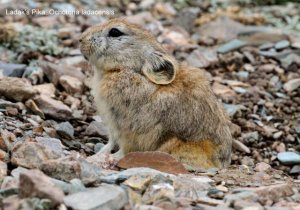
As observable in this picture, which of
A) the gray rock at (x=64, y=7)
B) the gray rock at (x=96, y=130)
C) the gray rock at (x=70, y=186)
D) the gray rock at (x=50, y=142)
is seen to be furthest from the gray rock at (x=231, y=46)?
the gray rock at (x=70, y=186)

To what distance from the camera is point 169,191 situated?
572 cm

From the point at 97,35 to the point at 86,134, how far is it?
1273 millimetres

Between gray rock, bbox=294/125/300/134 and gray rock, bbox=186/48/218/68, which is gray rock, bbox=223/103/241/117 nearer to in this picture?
gray rock, bbox=294/125/300/134

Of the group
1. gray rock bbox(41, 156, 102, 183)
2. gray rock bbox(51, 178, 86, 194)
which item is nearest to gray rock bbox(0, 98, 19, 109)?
gray rock bbox(41, 156, 102, 183)

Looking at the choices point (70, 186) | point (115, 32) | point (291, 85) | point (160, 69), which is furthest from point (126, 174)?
point (291, 85)

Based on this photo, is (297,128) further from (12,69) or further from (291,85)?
(12,69)

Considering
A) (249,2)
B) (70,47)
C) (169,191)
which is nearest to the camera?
(169,191)

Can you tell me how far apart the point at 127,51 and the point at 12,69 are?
7.57ft

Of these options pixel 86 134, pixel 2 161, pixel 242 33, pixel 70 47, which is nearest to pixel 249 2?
pixel 242 33

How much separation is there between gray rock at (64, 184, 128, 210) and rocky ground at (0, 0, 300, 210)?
0.5 inches

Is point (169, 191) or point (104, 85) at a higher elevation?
point (104, 85)

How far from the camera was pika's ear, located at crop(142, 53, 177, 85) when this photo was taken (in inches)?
309

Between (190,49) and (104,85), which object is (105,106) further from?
(190,49)

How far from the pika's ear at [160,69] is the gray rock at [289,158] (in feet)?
6.88
